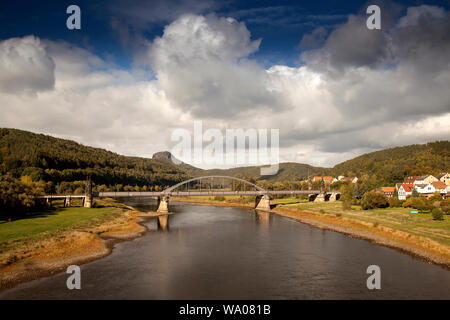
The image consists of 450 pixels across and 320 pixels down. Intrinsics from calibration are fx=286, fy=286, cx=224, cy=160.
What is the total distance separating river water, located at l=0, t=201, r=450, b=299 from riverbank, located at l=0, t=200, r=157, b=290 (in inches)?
80.6

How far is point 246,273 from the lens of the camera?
2788 cm

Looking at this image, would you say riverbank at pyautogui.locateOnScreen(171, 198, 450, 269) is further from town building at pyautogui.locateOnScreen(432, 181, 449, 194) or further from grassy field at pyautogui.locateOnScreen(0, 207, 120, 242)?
grassy field at pyautogui.locateOnScreen(0, 207, 120, 242)

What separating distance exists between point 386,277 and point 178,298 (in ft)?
63.7

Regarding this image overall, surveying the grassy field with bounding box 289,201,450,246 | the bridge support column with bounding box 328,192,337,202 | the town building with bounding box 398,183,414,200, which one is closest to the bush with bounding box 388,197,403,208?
the grassy field with bounding box 289,201,450,246

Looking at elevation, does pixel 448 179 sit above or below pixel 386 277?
above

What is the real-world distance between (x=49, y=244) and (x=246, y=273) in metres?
24.1

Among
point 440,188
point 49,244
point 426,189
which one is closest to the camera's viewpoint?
point 49,244

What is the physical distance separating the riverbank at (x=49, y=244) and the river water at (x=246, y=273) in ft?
6.71

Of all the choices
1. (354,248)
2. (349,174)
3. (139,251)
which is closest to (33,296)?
(139,251)

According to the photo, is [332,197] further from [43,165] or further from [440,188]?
[43,165]

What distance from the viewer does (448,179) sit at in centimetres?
10069

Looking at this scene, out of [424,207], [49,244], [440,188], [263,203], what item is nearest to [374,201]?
[424,207]

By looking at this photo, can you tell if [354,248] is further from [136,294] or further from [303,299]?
[136,294]
